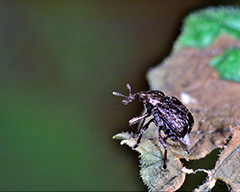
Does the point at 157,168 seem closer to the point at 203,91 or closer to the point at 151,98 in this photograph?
the point at 151,98

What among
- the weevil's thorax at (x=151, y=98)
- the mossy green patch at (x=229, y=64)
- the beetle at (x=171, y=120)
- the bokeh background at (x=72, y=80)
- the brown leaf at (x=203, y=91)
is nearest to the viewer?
the beetle at (x=171, y=120)

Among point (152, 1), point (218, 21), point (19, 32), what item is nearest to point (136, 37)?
point (152, 1)

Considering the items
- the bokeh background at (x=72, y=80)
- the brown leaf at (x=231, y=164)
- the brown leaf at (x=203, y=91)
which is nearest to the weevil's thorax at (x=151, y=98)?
the brown leaf at (x=203, y=91)

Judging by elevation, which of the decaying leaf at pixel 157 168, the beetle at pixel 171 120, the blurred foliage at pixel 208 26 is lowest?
the decaying leaf at pixel 157 168

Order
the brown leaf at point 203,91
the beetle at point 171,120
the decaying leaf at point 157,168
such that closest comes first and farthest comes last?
1. the decaying leaf at point 157,168
2. the beetle at point 171,120
3. the brown leaf at point 203,91

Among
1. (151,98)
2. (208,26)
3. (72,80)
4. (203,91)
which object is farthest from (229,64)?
(72,80)

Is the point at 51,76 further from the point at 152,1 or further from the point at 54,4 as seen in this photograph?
the point at 152,1

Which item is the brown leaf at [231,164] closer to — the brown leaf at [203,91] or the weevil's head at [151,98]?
the brown leaf at [203,91]
